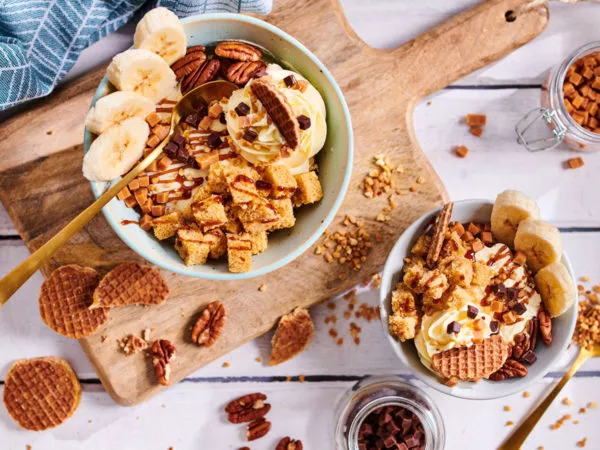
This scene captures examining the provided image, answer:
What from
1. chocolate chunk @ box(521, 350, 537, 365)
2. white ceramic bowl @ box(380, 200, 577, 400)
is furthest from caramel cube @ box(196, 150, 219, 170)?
chocolate chunk @ box(521, 350, 537, 365)

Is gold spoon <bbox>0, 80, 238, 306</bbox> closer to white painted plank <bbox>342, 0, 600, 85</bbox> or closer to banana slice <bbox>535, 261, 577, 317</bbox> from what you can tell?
white painted plank <bbox>342, 0, 600, 85</bbox>

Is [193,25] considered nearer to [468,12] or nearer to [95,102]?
[95,102]

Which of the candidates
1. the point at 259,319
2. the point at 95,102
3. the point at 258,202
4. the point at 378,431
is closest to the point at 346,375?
the point at 378,431

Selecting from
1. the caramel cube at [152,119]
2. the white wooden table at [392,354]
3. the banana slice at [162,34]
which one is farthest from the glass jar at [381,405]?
the banana slice at [162,34]

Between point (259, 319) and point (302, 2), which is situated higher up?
point (302, 2)

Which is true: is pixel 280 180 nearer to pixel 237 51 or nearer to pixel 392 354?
pixel 237 51

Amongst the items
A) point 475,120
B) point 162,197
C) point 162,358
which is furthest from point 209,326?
point 475,120

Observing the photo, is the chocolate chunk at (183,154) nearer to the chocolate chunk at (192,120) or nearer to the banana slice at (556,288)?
the chocolate chunk at (192,120)
